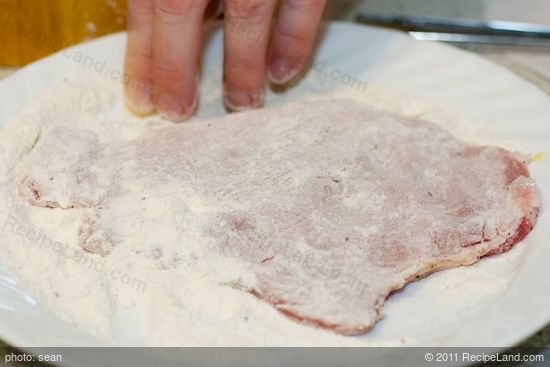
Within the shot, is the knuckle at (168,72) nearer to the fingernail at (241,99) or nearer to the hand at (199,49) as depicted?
the hand at (199,49)

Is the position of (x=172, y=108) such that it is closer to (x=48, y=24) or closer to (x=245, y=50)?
(x=245, y=50)

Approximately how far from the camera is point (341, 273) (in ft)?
3.29

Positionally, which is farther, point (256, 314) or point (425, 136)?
point (425, 136)

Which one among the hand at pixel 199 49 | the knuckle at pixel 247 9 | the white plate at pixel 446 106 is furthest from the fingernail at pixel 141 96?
the knuckle at pixel 247 9

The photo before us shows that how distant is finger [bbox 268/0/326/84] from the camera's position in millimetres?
1418

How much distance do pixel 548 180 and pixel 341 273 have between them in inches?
18.5

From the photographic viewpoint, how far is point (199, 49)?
1.39 m

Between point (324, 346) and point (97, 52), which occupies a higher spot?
point (324, 346)

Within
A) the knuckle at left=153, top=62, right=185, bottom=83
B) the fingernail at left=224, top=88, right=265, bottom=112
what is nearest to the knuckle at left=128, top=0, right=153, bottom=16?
the knuckle at left=153, top=62, right=185, bottom=83

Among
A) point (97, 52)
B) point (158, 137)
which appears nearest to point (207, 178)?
point (158, 137)

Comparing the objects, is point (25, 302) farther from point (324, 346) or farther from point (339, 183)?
point (339, 183)

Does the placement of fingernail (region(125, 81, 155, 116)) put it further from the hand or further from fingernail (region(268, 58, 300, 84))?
fingernail (region(268, 58, 300, 84))

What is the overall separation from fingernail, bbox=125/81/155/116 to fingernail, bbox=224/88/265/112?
0.16 m

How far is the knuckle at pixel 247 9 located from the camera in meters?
1.33
